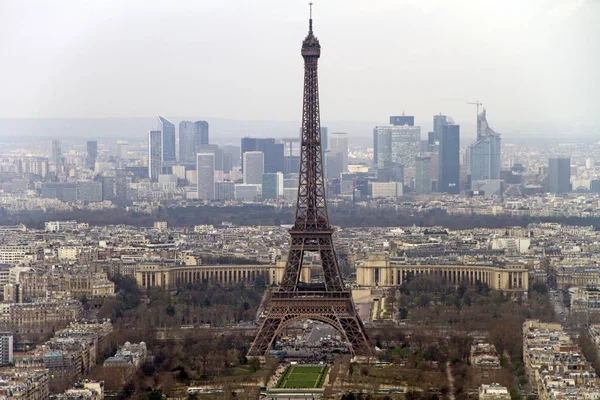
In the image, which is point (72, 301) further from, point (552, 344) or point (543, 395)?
point (543, 395)

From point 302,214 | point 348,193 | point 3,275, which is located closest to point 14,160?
point 348,193

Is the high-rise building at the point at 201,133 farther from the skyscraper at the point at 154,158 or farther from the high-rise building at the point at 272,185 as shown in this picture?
the high-rise building at the point at 272,185

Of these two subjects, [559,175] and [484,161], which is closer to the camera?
[559,175]

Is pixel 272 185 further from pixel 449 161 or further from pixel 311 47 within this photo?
pixel 311 47

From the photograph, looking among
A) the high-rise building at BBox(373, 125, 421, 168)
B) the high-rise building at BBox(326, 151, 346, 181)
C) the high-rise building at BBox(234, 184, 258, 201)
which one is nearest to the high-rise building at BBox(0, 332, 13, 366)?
the high-rise building at BBox(326, 151, 346, 181)

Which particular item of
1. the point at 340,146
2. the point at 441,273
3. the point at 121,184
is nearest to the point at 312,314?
the point at 441,273

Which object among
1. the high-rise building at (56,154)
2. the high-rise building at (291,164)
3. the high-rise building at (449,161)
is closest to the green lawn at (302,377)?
the high-rise building at (56,154)

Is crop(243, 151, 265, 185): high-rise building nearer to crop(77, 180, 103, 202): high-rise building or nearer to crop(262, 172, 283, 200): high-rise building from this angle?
crop(262, 172, 283, 200): high-rise building
